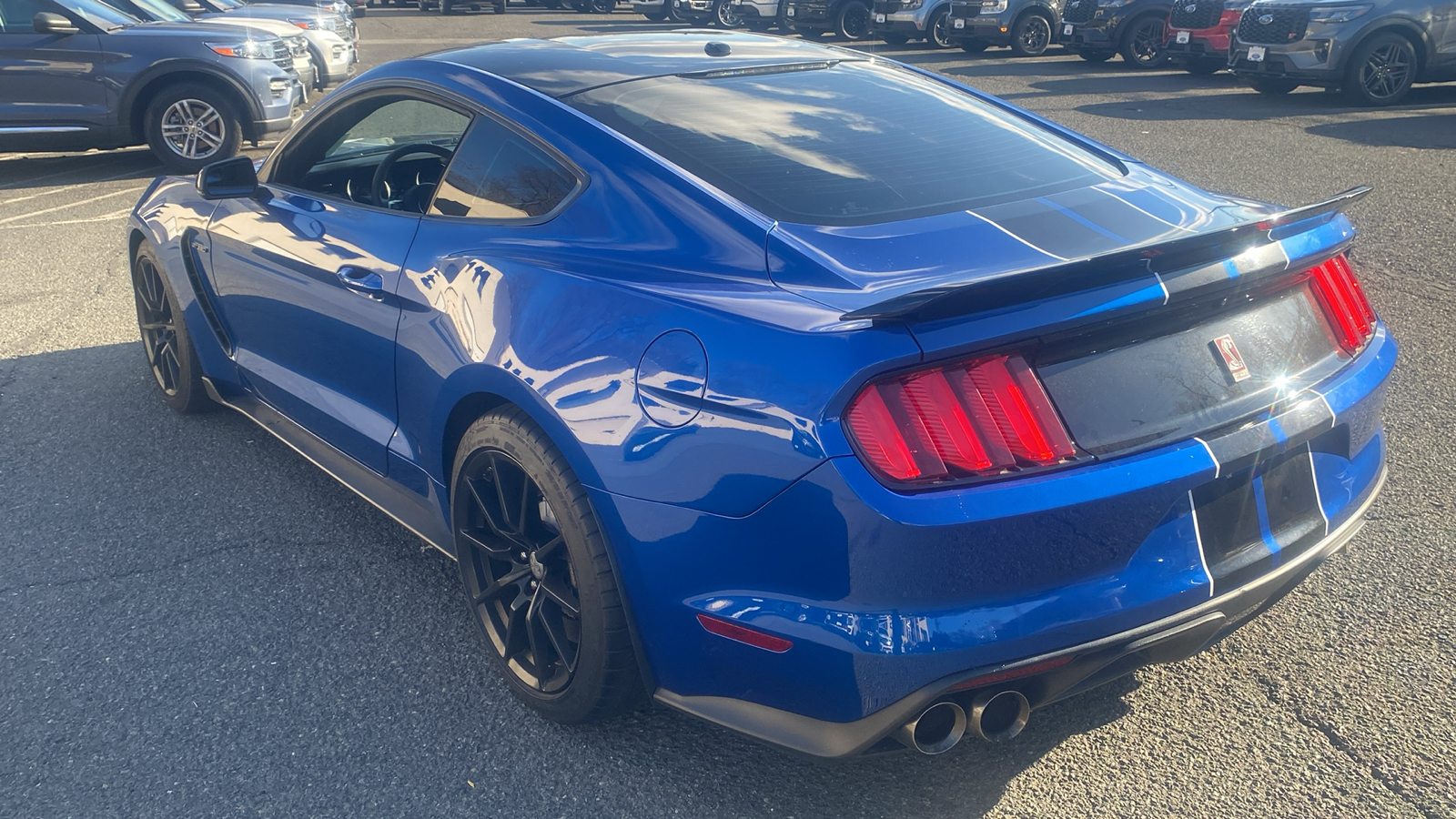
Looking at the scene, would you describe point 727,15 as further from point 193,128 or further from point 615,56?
point 615,56

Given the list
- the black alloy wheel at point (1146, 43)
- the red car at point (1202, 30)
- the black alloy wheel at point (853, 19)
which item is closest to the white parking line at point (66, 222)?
the red car at point (1202, 30)

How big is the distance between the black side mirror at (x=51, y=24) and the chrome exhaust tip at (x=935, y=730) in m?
10.1

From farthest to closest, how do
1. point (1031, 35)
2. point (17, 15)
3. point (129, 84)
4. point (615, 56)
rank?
point (1031, 35)
point (129, 84)
point (17, 15)
point (615, 56)

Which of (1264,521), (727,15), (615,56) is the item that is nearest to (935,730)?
(1264,521)

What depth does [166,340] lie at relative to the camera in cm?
466

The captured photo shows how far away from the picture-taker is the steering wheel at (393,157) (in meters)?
3.74

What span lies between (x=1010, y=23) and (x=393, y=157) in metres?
15.7

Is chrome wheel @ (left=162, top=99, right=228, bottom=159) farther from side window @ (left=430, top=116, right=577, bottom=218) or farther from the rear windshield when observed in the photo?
the rear windshield

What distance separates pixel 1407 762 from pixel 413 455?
8.14 feet

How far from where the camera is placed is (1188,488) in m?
2.15

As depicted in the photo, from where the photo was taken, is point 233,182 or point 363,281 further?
point 233,182

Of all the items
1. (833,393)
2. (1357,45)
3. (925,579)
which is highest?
(1357,45)

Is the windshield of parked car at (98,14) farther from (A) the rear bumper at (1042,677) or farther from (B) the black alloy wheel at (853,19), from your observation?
(B) the black alloy wheel at (853,19)

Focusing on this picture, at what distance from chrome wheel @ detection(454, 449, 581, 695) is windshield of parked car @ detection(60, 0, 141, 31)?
8.99 metres
